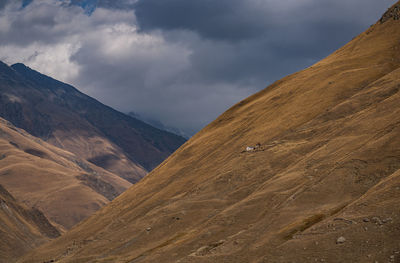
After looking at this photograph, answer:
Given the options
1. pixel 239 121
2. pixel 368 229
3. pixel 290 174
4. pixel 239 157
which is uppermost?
pixel 239 121

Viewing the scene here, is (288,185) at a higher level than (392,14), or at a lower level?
lower

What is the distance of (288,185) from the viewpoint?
6184 centimetres

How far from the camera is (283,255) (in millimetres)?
40062

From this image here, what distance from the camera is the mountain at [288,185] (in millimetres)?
40844

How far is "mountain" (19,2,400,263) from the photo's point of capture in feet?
134

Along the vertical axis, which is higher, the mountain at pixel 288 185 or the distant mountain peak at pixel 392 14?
the distant mountain peak at pixel 392 14

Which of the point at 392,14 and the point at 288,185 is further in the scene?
the point at 392,14

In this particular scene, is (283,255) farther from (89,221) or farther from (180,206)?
(89,221)

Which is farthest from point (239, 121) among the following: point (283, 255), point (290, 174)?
point (283, 255)

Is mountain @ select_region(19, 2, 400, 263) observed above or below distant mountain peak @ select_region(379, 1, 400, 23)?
below

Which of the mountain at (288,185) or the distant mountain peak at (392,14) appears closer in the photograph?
the mountain at (288,185)

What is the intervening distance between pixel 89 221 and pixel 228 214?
243 feet

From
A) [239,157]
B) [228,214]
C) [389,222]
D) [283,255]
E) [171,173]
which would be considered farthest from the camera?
[171,173]

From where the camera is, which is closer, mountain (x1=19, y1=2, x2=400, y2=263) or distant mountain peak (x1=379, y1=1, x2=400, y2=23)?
mountain (x1=19, y1=2, x2=400, y2=263)
